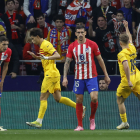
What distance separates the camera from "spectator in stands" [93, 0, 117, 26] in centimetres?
1085

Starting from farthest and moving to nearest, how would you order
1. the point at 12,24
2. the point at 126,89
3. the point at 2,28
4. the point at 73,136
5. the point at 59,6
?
1. the point at 59,6
2. the point at 12,24
3. the point at 2,28
4. the point at 126,89
5. the point at 73,136

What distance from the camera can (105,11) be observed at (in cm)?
A: 1090

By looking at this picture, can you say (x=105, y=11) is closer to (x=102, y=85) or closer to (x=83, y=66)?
(x=102, y=85)

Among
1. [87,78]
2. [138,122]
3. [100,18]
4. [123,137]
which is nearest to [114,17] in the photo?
[100,18]

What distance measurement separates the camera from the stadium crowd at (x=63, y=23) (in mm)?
10555

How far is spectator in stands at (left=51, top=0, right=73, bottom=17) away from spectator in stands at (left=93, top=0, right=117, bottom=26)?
0.89 m

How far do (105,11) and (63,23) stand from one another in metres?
1.29

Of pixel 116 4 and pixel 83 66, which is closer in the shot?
pixel 83 66

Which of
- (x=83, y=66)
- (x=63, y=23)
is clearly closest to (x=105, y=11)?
(x=63, y=23)

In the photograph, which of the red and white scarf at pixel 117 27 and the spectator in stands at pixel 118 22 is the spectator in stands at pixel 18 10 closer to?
the spectator in stands at pixel 118 22

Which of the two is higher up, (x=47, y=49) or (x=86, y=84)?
(x=47, y=49)

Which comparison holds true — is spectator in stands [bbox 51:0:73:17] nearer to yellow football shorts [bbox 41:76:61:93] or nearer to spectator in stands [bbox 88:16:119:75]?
spectator in stands [bbox 88:16:119:75]

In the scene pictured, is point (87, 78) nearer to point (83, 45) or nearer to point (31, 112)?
point (83, 45)

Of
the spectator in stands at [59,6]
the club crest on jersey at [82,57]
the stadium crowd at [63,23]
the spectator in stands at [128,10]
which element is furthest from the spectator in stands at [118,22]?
the club crest on jersey at [82,57]
